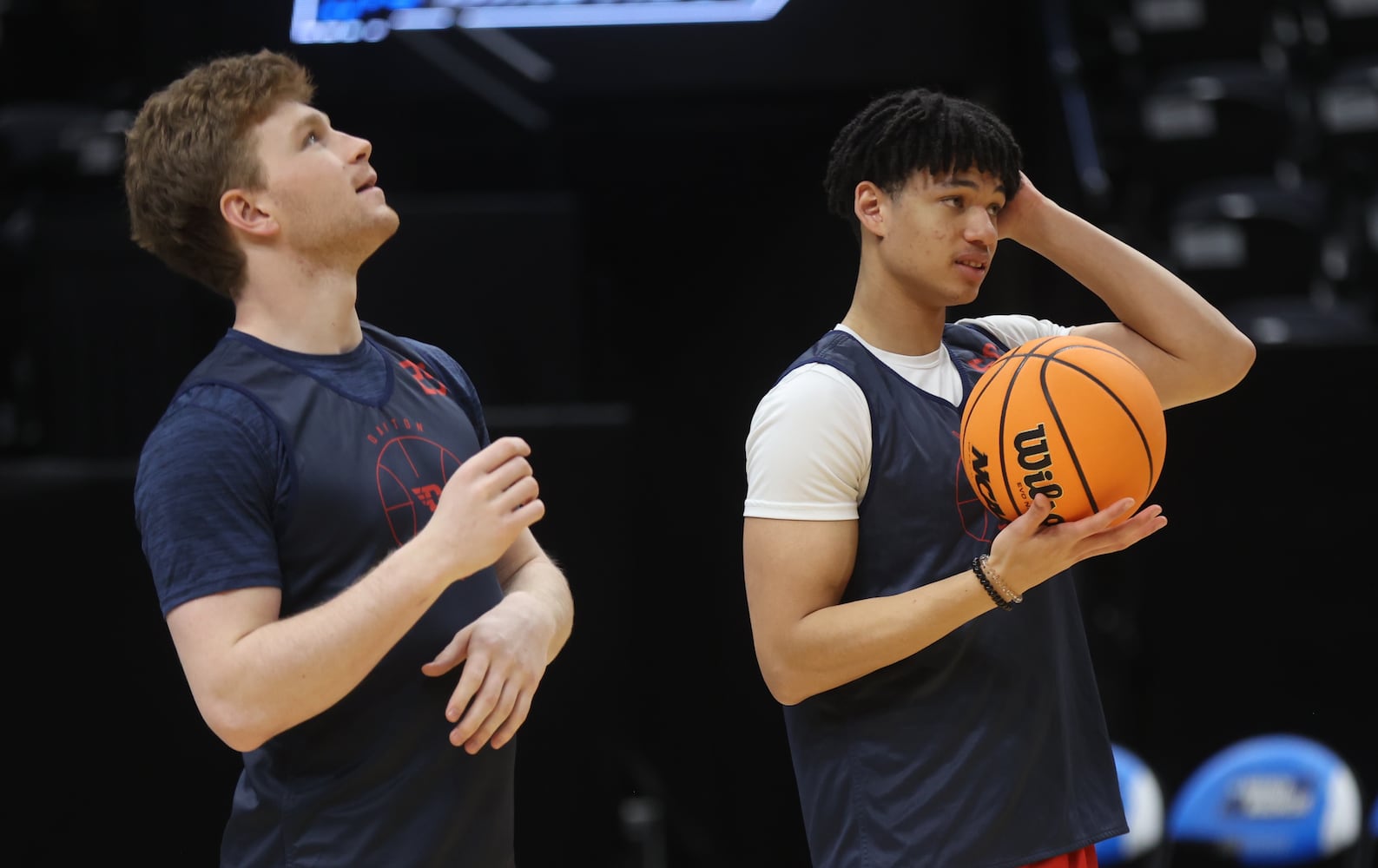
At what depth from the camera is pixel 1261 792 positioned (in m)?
4.04

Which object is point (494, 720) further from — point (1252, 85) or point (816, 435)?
point (1252, 85)

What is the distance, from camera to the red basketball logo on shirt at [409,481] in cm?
212

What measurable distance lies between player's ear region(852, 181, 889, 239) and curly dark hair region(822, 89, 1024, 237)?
0.04 ft

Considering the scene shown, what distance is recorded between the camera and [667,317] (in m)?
5.26

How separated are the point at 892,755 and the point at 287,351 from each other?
3.59 ft

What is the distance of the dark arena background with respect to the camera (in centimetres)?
363

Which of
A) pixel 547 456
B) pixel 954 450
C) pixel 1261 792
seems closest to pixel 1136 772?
pixel 1261 792

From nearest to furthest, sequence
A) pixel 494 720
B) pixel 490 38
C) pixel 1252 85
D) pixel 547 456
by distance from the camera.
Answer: pixel 494 720
pixel 547 456
pixel 490 38
pixel 1252 85

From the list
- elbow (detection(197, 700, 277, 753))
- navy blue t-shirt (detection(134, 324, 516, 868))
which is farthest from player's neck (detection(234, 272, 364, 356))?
elbow (detection(197, 700, 277, 753))

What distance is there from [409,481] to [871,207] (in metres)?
0.86

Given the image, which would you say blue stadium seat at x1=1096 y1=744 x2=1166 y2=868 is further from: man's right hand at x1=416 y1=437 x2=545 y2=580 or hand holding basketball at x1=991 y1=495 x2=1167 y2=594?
man's right hand at x1=416 y1=437 x2=545 y2=580

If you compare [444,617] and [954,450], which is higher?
[954,450]

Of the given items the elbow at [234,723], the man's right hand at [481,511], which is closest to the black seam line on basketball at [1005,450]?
the man's right hand at [481,511]

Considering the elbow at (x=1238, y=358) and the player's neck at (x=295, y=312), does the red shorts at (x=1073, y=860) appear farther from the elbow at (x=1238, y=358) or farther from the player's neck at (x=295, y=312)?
the player's neck at (x=295, y=312)
